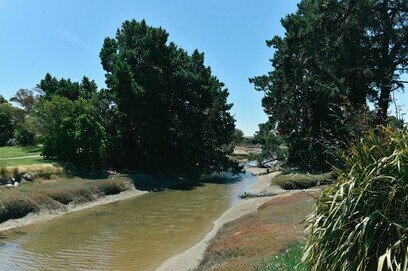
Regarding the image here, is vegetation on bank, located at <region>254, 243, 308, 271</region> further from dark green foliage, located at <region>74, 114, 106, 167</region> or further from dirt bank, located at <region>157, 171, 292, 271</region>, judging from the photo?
dark green foliage, located at <region>74, 114, 106, 167</region>

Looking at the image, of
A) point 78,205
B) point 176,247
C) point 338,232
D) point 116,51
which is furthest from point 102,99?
point 338,232

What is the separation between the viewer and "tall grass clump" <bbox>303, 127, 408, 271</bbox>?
6.12 m

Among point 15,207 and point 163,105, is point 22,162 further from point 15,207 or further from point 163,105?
point 163,105

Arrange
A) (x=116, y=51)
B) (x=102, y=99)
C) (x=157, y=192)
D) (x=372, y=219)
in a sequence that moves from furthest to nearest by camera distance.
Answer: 1. (x=116, y=51)
2. (x=102, y=99)
3. (x=157, y=192)
4. (x=372, y=219)

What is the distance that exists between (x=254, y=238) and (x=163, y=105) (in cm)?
3640

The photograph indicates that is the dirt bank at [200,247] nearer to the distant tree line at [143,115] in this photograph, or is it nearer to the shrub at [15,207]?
the shrub at [15,207]

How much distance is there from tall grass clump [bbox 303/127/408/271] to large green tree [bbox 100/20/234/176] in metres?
42.6

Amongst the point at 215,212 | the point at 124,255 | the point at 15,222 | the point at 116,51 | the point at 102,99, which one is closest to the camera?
the point at 124,255

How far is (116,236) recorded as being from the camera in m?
24.7

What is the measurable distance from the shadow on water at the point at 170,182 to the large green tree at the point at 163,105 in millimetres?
2384

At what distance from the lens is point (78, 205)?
33312 mm

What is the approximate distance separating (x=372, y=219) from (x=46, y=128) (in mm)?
43084

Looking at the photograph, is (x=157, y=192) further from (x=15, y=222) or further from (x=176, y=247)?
(x=176, y=247)

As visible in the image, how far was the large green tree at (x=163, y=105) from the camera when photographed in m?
→ 50.4
